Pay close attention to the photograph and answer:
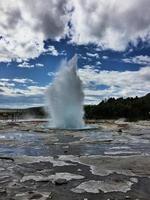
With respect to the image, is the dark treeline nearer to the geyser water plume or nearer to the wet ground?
the geyser water plume

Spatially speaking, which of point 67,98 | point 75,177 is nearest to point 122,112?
point 67,98

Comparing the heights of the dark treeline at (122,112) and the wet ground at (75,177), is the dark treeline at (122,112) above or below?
above

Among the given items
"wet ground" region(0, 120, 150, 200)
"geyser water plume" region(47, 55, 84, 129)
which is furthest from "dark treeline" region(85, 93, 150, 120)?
"wet ground" region(0, 120, 150, 200)

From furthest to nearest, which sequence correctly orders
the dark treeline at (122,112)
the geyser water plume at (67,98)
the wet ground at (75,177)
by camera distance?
1. the dark treeline at (122,112)
2. the geyser water plume at (67,98)
3. the wet ground at (75,177)

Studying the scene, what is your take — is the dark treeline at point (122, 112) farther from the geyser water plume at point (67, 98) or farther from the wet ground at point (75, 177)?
the wet ground at point (75, 177)

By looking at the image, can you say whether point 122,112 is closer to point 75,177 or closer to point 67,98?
point 67,98

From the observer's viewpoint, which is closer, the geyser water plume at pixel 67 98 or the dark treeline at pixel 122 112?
the geyser water plume at pixel 67 98

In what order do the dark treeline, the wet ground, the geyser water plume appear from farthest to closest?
1. the dark treeline
2. the geyser water plume
3. the wet ground

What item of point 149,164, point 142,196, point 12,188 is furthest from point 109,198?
point 149,164

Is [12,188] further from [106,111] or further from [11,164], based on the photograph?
[106,111]

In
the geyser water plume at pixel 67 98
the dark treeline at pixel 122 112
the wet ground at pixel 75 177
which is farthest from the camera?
the dark treeline at pixel 122 112

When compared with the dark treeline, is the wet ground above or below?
below

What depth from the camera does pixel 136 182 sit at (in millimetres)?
12469

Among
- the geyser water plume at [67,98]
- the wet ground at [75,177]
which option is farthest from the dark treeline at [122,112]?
the wet ground at [75,177]
